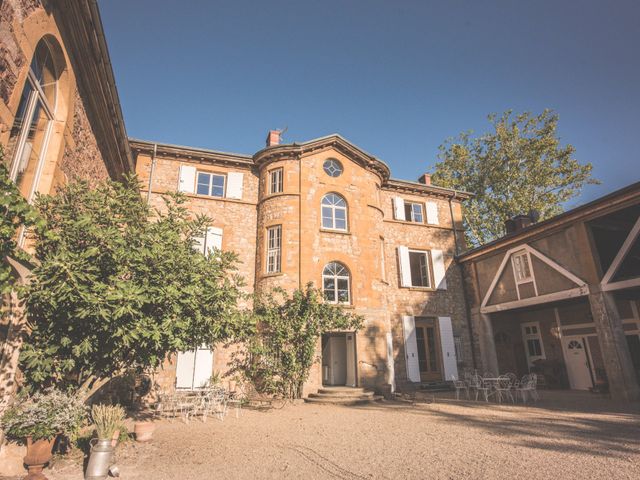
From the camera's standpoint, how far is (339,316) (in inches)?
514

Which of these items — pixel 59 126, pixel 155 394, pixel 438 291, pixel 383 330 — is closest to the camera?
pixel 59 126

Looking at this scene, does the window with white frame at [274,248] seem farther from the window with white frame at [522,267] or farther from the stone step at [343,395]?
the window with white frame at [522,267]

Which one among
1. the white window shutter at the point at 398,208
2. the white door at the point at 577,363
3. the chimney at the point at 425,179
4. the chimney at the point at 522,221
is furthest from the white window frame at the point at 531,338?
the chimney at the point at 425,179

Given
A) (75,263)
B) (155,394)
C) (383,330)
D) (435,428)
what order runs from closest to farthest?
(75,263) < (435,428) < (155,394) < (383,330)

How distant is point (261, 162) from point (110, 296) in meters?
11.4

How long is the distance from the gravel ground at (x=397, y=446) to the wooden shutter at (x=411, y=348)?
4.98m

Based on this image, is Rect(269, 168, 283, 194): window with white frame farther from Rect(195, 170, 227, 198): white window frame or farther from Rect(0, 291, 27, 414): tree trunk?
Rect(0, 291, 27, 414): tree trunk

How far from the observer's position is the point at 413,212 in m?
18.4

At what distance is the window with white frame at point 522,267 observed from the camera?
13.9 metres

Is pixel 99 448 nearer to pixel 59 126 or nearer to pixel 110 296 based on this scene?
pixel 110 296

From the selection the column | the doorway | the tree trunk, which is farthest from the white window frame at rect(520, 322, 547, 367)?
the tree trunk

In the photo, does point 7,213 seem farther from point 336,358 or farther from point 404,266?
point 404,266

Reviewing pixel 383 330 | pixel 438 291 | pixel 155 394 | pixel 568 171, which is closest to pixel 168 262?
pixel 155 394

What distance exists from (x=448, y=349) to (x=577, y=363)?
5.20 m
